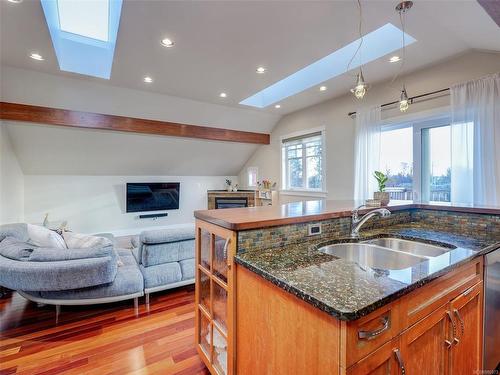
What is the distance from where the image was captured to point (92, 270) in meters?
2.27

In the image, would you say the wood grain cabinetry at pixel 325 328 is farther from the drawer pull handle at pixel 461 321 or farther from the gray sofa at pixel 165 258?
the gray sofa at pixel 165 258

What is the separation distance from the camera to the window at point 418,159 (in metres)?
3.17

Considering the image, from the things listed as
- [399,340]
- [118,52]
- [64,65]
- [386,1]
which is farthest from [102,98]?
[399,340]

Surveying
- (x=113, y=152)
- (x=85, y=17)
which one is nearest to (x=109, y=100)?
(x=113, y=152)

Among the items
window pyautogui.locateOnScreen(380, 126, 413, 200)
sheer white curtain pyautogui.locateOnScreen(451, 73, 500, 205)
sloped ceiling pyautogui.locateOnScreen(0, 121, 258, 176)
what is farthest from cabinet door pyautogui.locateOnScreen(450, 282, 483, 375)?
sloped ceiling pyautogui.locateOnScreen(0, 121, 258, 176)

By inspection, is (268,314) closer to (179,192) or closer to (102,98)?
(102,98)

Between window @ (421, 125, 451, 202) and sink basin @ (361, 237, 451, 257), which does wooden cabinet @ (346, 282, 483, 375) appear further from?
window @ (421, 125, 451, 202)

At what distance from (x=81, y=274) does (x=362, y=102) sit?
172 inches

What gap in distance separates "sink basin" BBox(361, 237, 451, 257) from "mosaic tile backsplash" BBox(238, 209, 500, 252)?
0.56 ft

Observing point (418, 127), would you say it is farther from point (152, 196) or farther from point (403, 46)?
point (152, 196)

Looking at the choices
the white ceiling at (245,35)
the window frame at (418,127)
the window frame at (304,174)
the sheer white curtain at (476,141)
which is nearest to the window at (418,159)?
the window frame at (418,127)

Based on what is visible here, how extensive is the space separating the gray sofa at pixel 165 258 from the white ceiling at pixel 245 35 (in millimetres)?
2081

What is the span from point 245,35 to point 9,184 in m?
4.64

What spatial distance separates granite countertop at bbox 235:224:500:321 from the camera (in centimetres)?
83
